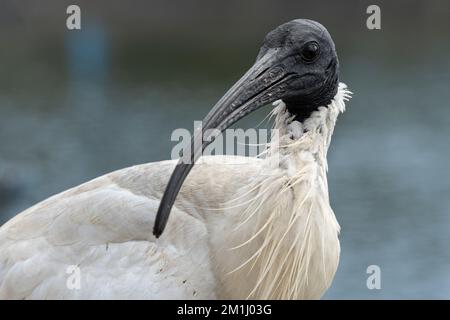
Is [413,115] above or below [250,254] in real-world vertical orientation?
above

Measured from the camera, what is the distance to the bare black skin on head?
364cm

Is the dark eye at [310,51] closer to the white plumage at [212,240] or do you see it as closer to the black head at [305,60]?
the black head at [305,60]

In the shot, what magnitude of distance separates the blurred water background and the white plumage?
7254 millimetres

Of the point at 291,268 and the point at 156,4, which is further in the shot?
the point at 156,4

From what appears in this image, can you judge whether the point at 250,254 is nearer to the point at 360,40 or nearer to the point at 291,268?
the point at 291,268

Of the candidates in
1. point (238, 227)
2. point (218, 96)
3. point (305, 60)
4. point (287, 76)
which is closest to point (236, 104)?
point (287, 76)

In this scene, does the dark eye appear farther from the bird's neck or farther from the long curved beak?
the bird's neck

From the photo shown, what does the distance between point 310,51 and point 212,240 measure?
0.87 m

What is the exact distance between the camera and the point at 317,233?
3.77m

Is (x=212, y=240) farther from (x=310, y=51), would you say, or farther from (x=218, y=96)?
(x=218, y=96)

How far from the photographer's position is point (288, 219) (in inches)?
149
